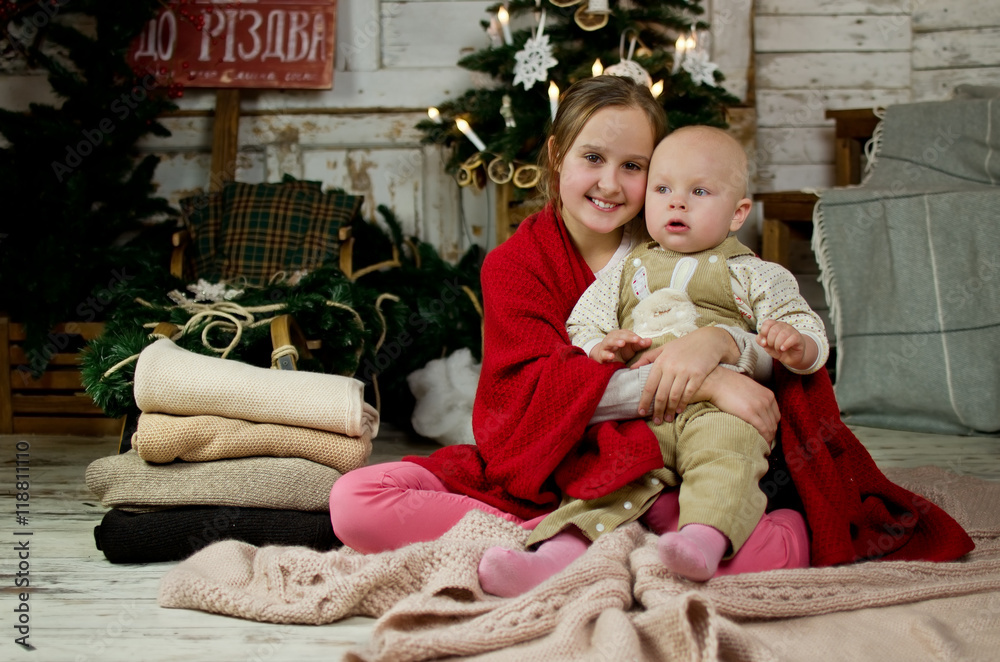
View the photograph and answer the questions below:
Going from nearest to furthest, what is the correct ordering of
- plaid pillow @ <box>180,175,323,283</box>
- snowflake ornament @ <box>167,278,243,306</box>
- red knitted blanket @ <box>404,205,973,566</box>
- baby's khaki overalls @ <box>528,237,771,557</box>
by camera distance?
baby's khaki overalls @ <box>528,237,771,557</box> → red knitted blanket @ <box>404,205,973,566</box> → snowflake ornament @ <box>167,278,243,306</box> → plaid pillow @ <box>180,175,323,283</box>

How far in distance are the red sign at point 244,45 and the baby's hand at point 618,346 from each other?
2.29 metres

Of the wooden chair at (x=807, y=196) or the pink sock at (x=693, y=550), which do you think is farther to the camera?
the wooden chair at (x=807, y=196)

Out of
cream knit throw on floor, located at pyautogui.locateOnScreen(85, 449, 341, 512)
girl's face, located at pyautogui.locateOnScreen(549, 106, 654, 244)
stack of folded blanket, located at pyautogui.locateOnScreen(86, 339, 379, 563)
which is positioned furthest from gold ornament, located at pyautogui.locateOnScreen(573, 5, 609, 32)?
cream knit throw on floor, located at pyautogui.locateOnScreen(85, 449, 341, 512)

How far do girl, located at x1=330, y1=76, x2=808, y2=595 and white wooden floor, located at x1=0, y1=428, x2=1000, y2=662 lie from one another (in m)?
0.25

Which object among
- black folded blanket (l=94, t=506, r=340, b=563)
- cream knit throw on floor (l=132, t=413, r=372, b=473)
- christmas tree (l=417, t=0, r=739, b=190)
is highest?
christmas tree (l=417, t=0, r=739, b=190)

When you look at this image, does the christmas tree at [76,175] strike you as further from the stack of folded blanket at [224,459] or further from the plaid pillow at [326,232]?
the stack of folded blanket at [224,459]

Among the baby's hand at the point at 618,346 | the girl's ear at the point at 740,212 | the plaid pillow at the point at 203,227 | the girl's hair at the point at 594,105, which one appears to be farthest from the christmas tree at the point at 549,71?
the baby's hand at the point at 618,346

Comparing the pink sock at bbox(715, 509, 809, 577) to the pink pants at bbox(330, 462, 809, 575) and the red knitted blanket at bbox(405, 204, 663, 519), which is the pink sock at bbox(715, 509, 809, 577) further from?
the red knitted blanket at bbox(405, 204, 663, 519)

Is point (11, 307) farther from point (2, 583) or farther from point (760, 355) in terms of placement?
point (760, 355)

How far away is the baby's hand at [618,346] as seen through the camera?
54.1 inches

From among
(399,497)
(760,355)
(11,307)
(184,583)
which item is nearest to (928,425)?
(760,355)

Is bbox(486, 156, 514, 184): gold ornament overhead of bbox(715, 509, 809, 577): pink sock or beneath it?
overhead

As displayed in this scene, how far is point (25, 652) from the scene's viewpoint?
1155 mm

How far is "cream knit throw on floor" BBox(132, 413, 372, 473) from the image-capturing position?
1.63 m
